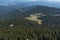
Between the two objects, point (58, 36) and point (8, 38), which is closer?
point (8, 38)

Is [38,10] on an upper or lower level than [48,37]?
lower

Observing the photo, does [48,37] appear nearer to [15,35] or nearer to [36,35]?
[36,35]

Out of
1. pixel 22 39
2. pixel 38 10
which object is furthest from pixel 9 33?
pixel 38 10

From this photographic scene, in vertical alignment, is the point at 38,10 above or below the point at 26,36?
below

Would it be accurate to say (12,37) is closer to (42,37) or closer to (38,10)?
(42,37)

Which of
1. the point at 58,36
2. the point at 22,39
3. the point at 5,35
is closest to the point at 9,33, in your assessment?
the point at 5,35

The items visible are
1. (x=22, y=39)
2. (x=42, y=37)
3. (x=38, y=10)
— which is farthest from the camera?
(x=38, y=10)

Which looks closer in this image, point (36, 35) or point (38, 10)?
point (36, 35)

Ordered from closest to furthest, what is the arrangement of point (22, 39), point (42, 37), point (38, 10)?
point (22, 39) → point (42, 37) → point (38, 10)

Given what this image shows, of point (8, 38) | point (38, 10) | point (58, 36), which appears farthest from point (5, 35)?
point (38, 10)
